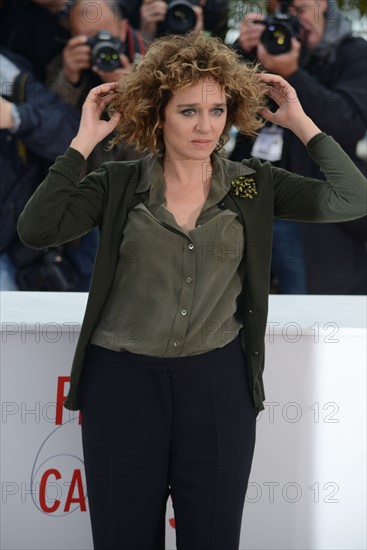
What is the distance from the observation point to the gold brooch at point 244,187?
5.48 feet

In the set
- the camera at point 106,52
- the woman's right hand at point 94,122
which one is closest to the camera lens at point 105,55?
the camera at point 106,52

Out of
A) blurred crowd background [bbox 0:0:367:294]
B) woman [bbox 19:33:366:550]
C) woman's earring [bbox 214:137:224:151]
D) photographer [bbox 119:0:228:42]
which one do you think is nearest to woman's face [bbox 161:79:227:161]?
woman [bbox 19:33:366:550]

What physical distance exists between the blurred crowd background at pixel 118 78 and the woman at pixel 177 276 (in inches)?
43.8

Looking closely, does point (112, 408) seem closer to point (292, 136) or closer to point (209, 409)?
point (209, 409)

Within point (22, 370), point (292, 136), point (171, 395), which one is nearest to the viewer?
point (171, 395)

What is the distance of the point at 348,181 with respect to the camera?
1626 mm

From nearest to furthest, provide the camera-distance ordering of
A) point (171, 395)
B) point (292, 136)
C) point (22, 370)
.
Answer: point (171, 395) < point (22, 370) < point (292, 136)

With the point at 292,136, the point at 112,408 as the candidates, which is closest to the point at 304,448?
the point at 112,408

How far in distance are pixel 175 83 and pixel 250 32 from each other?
4.57ft

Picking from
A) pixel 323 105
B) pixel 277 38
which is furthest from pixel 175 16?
pixel 323 105

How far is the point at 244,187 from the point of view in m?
1.68

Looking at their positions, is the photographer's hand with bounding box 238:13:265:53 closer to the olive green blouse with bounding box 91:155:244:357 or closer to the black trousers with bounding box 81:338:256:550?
the olive green blouse with bounding box 91:155:244:357

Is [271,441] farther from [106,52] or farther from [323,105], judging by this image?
[106,52]

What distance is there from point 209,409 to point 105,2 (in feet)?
5.96
